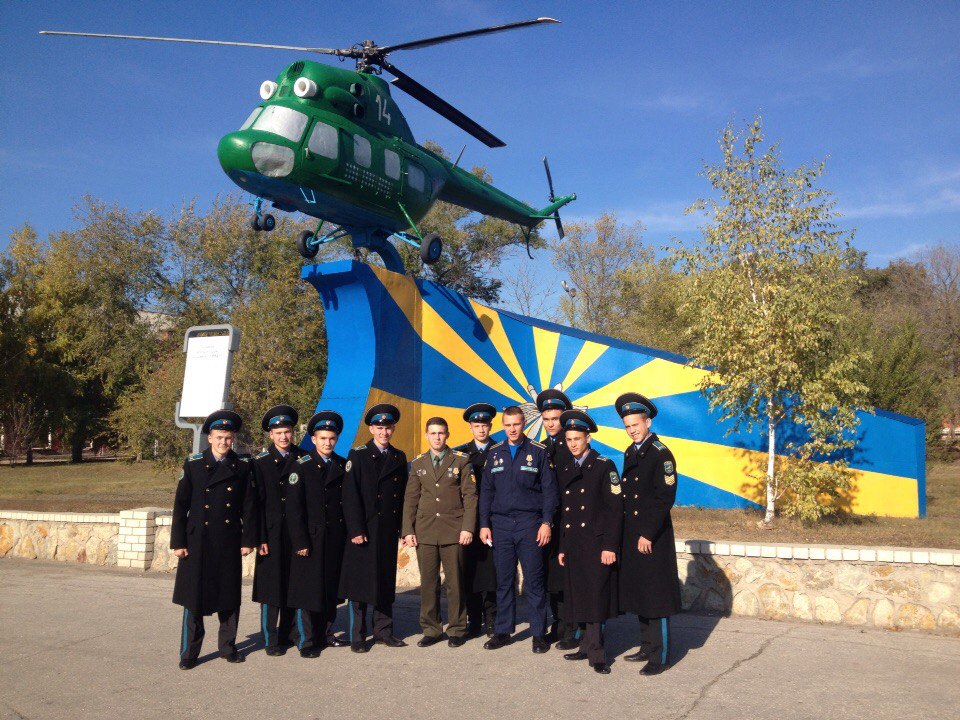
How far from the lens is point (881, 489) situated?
12578 mm

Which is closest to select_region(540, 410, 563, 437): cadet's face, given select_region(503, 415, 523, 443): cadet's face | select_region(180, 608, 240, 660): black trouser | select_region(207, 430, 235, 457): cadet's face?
select_region(503, 415, 523, 443): cadet's face

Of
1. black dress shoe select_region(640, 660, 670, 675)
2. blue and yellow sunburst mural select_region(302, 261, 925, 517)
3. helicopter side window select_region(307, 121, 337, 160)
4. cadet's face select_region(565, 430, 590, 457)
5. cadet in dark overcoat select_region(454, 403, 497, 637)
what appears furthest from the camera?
blue and yellow sunburst mural select_region(302, 261, 925, 517)

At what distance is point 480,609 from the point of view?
6.39 m

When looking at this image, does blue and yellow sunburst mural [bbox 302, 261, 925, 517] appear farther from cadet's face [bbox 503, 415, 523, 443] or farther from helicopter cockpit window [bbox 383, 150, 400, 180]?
cadet's face [bbox 503, 415, 523, 443]

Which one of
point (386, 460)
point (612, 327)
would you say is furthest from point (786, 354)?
point (612, 327)

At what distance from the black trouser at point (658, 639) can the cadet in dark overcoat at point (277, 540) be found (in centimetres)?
246

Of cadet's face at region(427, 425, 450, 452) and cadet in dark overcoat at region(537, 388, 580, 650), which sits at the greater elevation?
cadet's face at region(427, 425, 450, 452)

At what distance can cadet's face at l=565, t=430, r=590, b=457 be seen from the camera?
5723mm

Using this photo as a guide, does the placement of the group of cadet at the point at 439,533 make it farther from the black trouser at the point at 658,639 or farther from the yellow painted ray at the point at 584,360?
the yellow painted ray at the point at 584,360

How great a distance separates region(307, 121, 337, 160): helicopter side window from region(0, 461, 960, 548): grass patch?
694 cm

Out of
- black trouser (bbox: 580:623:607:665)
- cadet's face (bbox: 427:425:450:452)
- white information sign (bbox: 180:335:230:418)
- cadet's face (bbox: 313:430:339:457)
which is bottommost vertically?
black trouser (bbox: 580:623:607:665)

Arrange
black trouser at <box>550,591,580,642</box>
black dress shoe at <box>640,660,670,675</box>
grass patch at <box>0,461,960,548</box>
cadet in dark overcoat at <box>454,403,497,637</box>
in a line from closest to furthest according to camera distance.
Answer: black dress shoe at <box>640,660,670,675</box>, black trouser at <box>550,591,580,642</box>, cadet in dark overcoat at <box>454,403,497,637</box>, grass patch at <box>0,461,960,548</box>

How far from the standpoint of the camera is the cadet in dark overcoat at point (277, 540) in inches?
229

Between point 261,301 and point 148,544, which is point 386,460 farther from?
point 261,301
